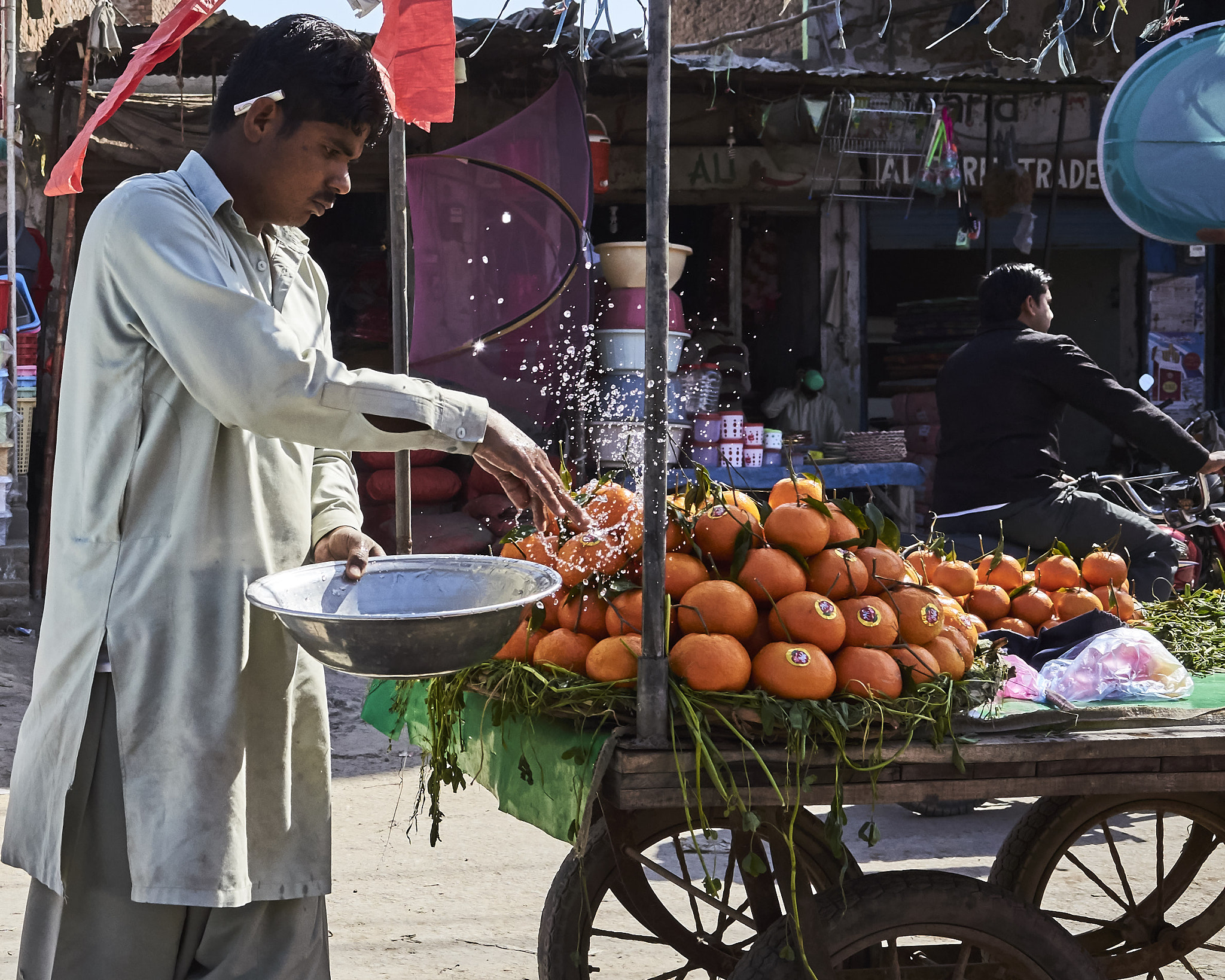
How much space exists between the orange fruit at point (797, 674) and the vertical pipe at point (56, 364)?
543 centimetres

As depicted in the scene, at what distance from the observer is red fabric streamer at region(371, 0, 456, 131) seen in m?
2.90

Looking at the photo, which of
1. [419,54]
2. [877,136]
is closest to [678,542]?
[419,54]

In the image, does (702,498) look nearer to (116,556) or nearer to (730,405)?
(116,556)

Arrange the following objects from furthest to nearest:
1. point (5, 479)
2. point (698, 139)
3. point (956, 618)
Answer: point (698, 139) → point (5, 479) → point (956, 618)

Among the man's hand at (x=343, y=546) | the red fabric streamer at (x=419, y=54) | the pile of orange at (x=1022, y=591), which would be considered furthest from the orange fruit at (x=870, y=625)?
the red fabric streamer at (x=419, y=54)

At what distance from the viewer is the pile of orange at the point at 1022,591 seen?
103 inches

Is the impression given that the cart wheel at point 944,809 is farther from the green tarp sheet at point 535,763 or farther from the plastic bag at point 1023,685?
the green tarp sheet at point 535,763

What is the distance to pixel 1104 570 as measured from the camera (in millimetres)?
2844

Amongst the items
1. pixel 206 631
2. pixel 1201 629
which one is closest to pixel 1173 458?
pixel 1201 629

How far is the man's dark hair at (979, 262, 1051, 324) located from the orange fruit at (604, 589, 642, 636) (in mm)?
2787

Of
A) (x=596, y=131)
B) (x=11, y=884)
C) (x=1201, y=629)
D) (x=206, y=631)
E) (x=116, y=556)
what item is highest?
(x=596, y=131)

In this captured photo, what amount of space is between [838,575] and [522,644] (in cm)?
55

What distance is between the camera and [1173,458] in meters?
3.91

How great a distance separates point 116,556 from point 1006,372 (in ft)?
10.8
